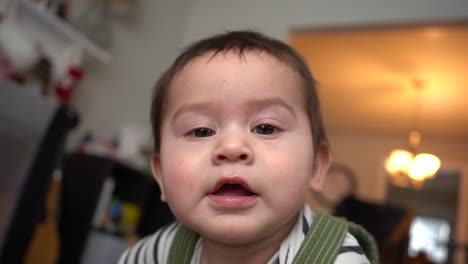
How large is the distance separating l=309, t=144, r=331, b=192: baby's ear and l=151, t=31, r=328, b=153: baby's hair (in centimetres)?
2

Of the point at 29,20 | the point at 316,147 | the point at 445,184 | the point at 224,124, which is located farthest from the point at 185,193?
the point at 445,184

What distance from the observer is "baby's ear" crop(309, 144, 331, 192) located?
0.80m

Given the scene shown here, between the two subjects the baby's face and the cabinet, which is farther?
the cabinet

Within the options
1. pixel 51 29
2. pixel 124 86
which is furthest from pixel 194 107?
pixel 124 86

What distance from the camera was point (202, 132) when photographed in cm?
70

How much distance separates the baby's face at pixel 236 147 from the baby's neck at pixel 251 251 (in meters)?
0.02

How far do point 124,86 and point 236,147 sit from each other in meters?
2.13

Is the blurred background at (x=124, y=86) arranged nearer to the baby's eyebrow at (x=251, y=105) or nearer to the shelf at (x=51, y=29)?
the shelf at (x=51, y=29)

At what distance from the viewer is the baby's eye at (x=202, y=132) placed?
2.26ft

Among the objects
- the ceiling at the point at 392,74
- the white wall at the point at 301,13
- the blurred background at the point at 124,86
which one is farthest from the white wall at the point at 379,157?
the white wall at the point at 301,13

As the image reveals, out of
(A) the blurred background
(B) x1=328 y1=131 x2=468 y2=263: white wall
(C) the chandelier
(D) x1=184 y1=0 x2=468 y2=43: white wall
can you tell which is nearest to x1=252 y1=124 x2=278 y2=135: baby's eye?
(A) the blurred background

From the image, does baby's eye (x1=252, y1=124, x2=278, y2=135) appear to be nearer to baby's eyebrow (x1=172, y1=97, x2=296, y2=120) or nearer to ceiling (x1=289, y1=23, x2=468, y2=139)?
baby's eyebrow (x1=172, y1=97, x2=296, y2=120)

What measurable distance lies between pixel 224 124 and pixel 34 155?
0.62 metres

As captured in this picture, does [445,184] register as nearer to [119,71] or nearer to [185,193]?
[119,71]
